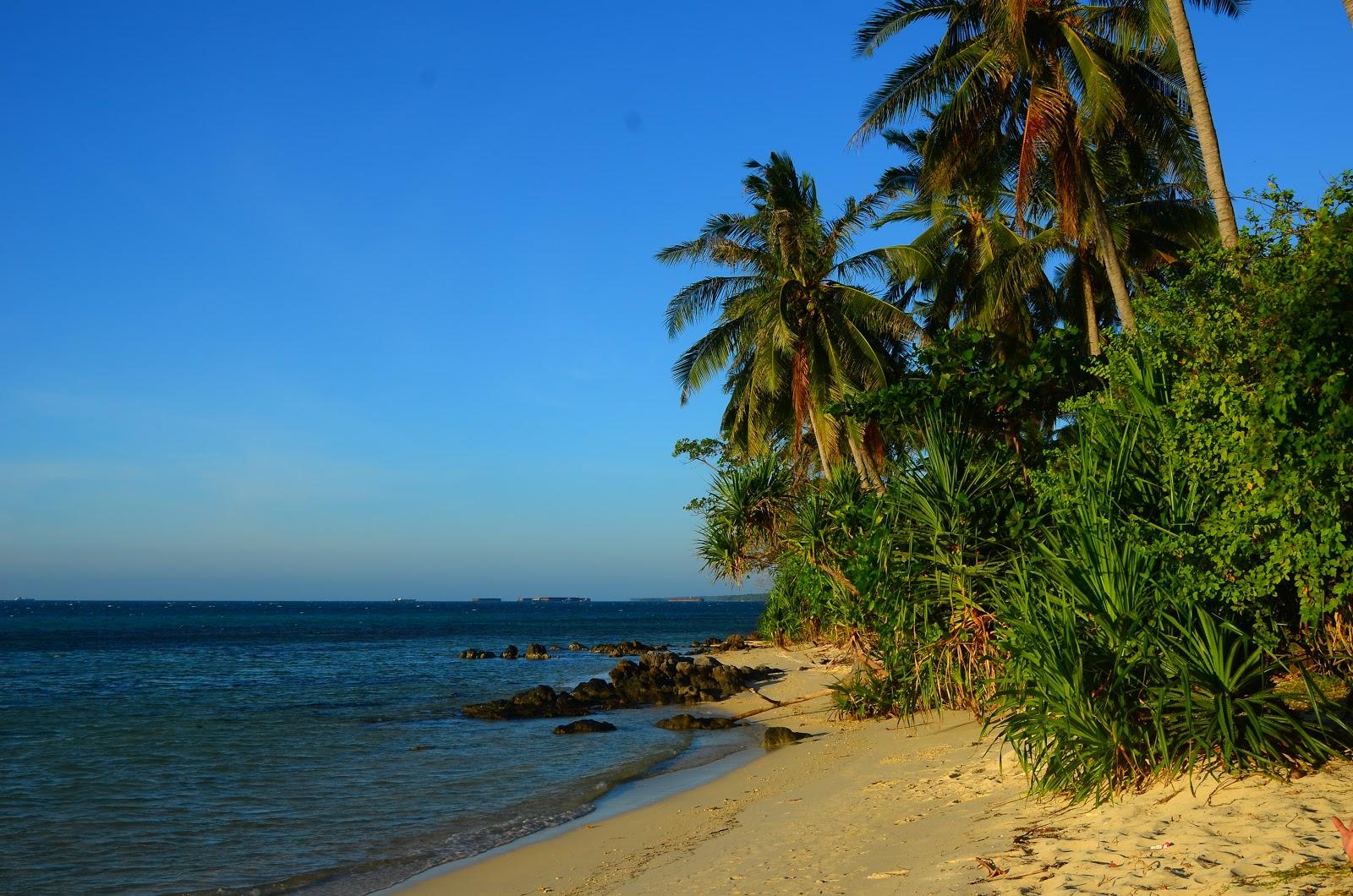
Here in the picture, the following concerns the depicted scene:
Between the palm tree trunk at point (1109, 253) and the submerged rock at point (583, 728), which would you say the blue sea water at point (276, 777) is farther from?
the palm tree trunk at point (1109, 253)

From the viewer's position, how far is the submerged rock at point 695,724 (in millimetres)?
18719

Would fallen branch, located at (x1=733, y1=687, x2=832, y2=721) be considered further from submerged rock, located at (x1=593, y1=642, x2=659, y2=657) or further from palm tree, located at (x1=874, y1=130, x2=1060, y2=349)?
submerged rock, located at (x1=593, y1=642, x2=659, y2=657)

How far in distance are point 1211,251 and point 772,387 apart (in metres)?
14.0

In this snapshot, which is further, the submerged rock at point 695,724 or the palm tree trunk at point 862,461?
the palm tree trunk at point 862,461

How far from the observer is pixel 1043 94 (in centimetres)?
1464

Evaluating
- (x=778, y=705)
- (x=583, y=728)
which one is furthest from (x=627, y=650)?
(x=583, y=728)

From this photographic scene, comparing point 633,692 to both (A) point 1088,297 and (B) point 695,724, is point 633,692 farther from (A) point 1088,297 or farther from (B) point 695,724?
(A) point 1088,297

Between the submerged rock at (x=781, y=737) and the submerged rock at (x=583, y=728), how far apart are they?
4989mm

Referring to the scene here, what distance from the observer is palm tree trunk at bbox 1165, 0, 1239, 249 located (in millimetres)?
11234

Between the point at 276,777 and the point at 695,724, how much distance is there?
787 centimetres

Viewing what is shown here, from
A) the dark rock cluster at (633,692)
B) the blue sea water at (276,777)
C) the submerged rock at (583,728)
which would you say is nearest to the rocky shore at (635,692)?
the dark rock cluster at (633,692)

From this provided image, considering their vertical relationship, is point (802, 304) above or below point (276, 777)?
above

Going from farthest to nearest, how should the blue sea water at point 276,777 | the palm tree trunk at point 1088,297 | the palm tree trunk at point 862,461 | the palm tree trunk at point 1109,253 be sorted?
the palm tree trunk at point 862,461, the palm tree trunk at point 1088,297, the palm tree trunk at point 1109,253, the blue sea water at point 276,777

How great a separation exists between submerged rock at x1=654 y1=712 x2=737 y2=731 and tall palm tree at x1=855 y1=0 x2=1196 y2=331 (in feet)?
34.5
